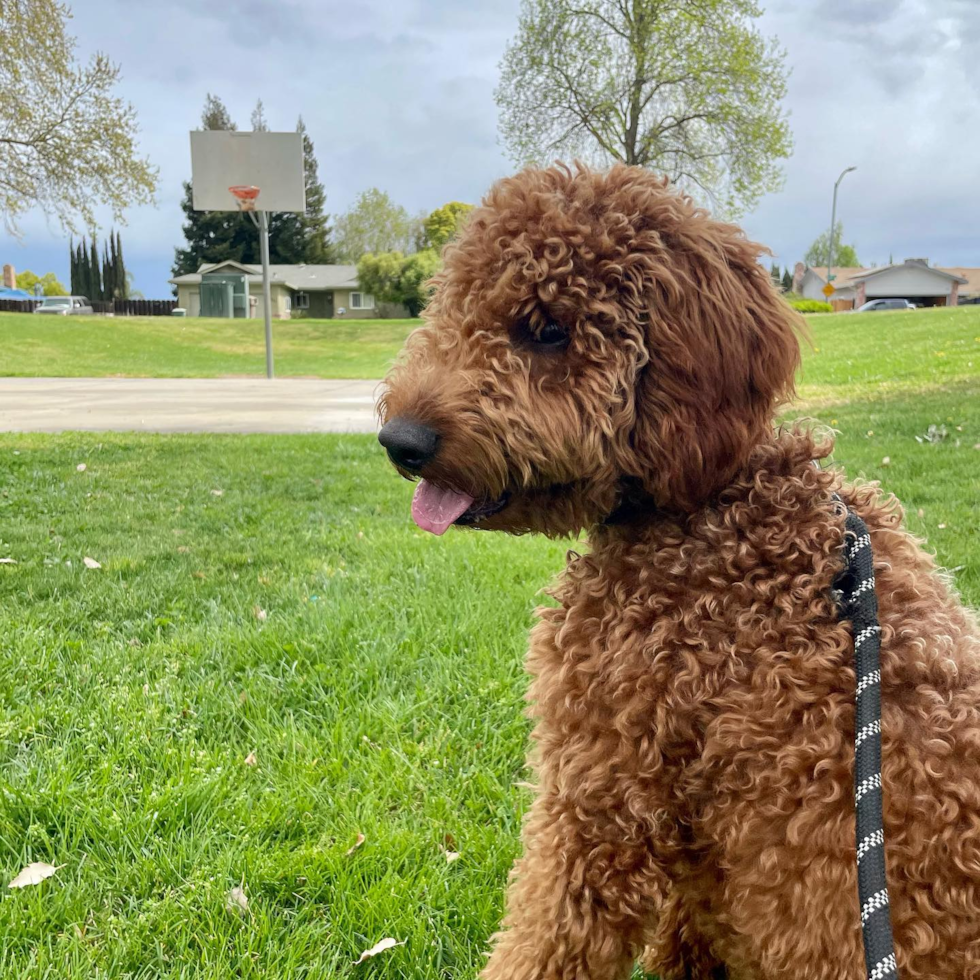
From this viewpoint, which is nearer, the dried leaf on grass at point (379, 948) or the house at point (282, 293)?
the dried leaf on grass at point (379, 948)

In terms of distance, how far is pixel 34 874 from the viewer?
2.25 m

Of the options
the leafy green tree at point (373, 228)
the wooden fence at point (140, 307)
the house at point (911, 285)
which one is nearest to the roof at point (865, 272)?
the house at point (911, 285)

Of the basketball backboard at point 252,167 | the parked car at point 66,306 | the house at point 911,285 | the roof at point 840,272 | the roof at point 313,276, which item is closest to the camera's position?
the basketball backboard at point 252,167

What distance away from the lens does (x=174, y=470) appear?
318 inches

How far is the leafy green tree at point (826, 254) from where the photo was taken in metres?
99.1

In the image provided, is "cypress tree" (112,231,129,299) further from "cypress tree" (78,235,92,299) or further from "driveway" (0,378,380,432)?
"driveway" (0,378,380,432)

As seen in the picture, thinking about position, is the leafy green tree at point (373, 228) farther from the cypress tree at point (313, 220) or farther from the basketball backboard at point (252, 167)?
the basketball backboard at point (252, 167)

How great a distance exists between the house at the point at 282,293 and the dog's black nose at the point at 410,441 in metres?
57.9

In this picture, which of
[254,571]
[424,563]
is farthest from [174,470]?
[424,563]

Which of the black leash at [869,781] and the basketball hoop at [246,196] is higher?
the basketball hoop at [246,196]

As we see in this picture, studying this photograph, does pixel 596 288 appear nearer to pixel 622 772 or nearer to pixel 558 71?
pixel 622 772

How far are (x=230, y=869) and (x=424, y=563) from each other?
8.69ft

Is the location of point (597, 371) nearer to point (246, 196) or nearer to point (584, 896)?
point (584, 896)

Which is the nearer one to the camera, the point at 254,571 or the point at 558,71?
the point at 254,571
